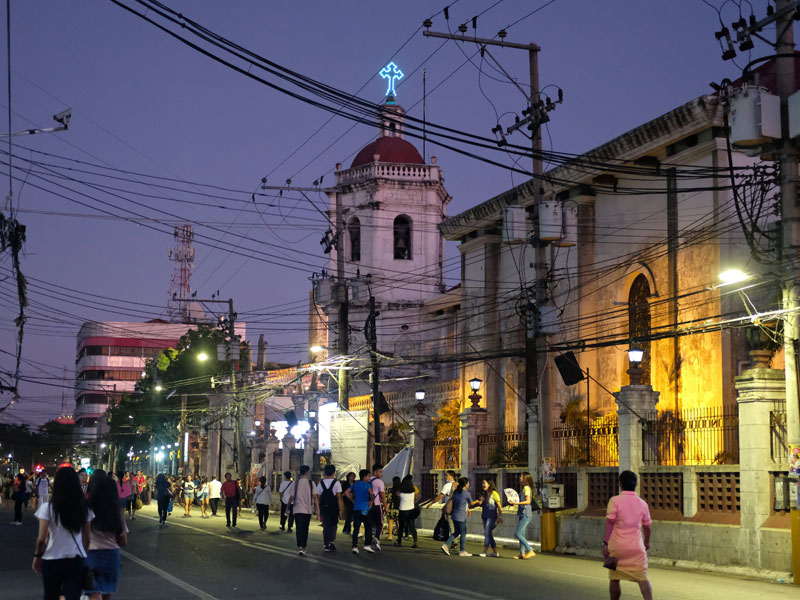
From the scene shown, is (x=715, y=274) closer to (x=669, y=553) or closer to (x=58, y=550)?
(x=669, y=553)

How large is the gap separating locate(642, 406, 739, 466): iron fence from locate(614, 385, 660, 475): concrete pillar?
0.61 feet

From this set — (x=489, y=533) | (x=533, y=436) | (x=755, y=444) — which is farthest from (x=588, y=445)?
(x=755, y=444)

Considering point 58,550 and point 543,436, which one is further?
point 543,436

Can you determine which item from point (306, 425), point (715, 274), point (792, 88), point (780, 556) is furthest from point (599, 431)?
point (306, 425)

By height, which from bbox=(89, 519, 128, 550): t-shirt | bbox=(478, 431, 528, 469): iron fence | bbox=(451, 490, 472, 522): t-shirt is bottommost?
bbox=(451, 490, 472, 522): t-shirt

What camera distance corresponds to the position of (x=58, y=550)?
895cm

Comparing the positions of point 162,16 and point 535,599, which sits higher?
point 162,16

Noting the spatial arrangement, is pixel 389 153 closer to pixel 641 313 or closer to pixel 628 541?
pixel 641 313

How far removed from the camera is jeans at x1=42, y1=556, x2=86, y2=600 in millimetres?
8938

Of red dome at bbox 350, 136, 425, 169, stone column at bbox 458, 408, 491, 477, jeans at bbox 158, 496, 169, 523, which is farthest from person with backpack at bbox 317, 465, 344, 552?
red dome at bbox 350, 136, 425, 169

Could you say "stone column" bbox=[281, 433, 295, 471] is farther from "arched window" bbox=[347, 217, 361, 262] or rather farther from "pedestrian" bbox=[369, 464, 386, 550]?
"pedestrian" bbox=[369, 464, 386, 550]

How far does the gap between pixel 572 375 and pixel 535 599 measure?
15.2m

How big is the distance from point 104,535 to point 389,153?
51.0 m

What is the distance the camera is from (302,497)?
20766mm
